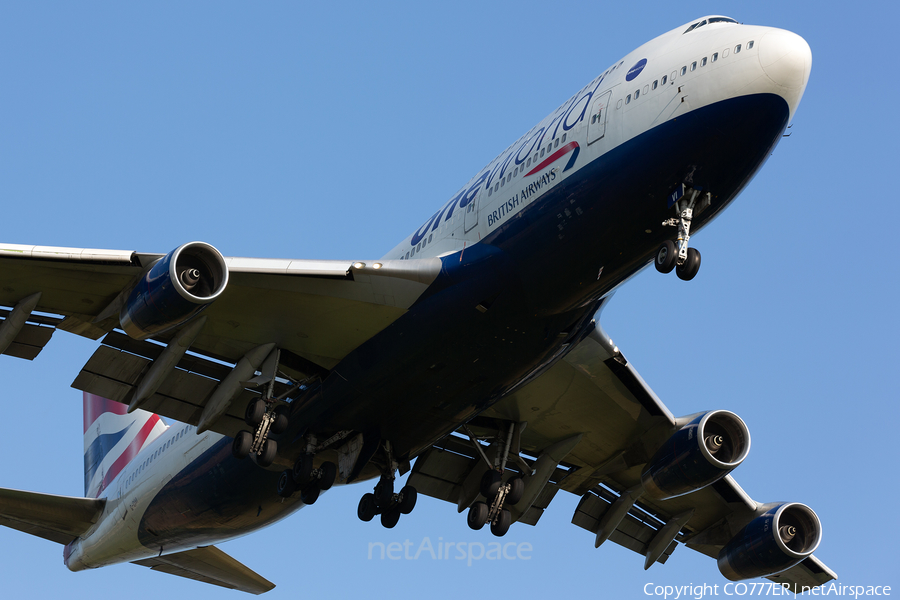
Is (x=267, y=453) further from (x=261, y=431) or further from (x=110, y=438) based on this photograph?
(x=110, y=438)

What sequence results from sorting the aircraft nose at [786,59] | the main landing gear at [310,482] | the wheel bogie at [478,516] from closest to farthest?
the aircraft nose at [786,59] → the main landing gear at [310,482] → the wheel bogie at [478,516]

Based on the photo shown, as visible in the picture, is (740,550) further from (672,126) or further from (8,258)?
(8,258)

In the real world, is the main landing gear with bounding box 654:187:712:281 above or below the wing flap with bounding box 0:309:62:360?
above

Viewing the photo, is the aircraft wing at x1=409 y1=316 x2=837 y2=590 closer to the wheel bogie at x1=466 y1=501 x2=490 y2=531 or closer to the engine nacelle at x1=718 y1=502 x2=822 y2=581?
the engine nacelle at x1=718 y1=502 x2=822 y2=581

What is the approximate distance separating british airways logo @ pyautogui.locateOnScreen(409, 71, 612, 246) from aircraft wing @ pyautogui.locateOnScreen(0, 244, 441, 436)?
1.69m

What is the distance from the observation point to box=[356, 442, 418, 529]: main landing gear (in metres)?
20.7

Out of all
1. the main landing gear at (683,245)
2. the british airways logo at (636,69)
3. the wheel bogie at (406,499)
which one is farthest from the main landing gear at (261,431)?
the british airways logo at (636,69)

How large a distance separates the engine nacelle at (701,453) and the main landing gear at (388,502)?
223 inches

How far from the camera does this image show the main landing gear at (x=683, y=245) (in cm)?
1500

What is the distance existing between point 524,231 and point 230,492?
9505mm

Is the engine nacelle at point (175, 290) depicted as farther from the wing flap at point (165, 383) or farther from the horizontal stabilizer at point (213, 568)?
the horizontal stabilizer at point (213, 568)

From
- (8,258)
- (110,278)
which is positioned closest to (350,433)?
(110,278)

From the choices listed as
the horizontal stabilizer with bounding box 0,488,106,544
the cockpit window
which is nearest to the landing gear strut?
the cockpit window

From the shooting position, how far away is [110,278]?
17.0 metres
